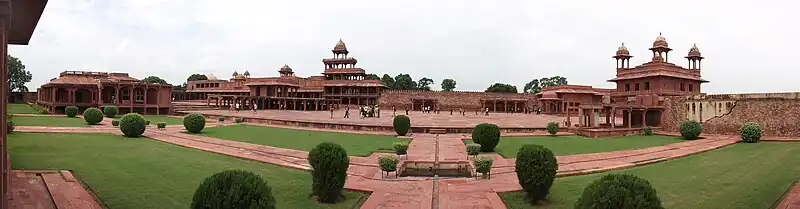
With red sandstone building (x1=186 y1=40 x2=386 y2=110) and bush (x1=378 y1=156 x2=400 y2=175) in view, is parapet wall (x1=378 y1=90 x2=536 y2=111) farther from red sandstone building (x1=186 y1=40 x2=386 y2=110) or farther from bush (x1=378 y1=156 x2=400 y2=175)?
bush (x1=378 y1=156 x2=400 y2=175)

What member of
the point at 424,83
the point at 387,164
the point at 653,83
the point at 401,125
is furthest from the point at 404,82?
the point at 387,164

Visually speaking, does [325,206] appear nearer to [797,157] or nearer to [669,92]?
[797,157]

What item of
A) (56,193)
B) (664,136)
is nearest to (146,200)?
(56,193)

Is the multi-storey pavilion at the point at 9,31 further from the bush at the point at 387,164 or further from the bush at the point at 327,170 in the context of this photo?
the bush at the point at 387,164

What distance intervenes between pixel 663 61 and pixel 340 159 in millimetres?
35724

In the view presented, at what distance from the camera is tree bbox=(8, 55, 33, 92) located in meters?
58.7

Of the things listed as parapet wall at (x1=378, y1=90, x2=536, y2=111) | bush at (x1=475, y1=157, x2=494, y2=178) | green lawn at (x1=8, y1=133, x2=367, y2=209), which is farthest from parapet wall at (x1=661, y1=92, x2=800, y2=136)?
parapet wall at (x1=378, y1=90, x2=536, y2=111)

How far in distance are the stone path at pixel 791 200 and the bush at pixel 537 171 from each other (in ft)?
11.7

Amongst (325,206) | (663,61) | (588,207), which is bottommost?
(325,206)

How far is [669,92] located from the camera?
35.8 meters

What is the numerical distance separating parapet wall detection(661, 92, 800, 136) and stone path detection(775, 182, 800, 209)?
1771 cm

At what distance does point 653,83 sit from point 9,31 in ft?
126

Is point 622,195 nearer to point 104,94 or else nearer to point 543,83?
point 104,94

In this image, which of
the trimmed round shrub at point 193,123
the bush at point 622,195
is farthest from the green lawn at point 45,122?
the bush at point 622,195
